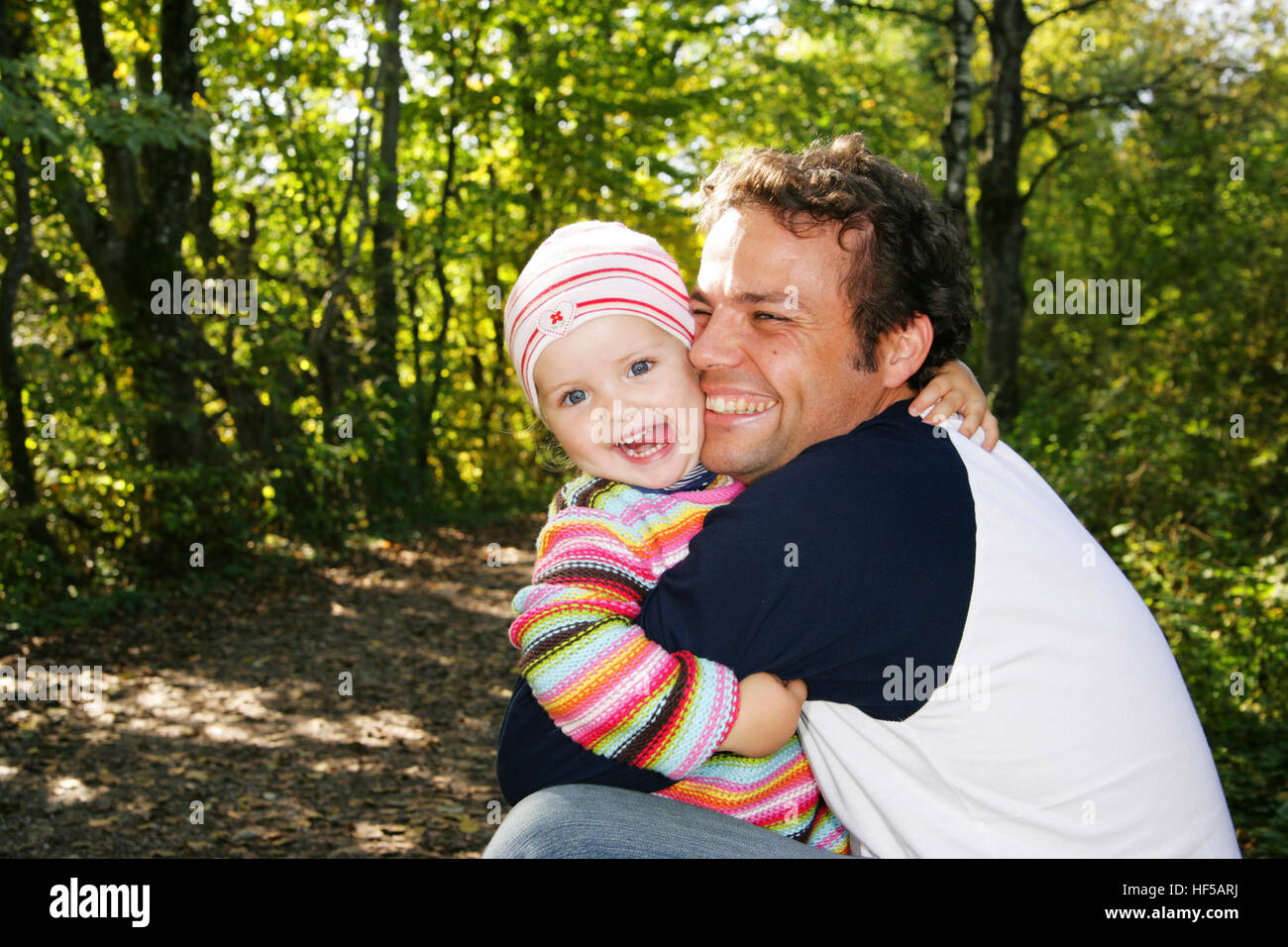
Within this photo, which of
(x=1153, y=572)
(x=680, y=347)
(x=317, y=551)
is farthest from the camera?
(x=317, y=551)

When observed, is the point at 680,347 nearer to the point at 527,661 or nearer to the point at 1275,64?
the point at 527,661

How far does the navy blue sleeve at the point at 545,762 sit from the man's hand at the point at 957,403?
91 cm

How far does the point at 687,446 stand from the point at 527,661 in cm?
64

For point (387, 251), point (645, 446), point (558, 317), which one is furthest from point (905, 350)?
point (387, 251)

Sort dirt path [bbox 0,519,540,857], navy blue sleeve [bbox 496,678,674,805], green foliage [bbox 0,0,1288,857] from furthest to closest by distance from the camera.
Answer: green foliage [bbox 0,0,1288,857]
dirt path [bbox 0,519,540,857]
navy blue sleeve [bbox 496,678,674,805]

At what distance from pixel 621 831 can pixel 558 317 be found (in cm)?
109

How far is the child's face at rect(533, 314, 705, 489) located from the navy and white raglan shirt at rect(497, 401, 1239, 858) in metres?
0.42

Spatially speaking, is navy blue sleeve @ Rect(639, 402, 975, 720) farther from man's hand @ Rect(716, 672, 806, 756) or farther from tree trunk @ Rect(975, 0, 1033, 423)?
tree trunk @ Rect(975, 0, 1033, 423)

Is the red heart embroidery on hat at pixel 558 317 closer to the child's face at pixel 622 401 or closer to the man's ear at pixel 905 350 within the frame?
the child's face at pixel 622 401

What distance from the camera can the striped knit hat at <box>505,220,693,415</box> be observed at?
2.36m

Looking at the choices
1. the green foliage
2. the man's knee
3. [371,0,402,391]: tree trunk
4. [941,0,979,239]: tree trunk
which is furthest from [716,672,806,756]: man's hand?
[371,0,402,391]: tree trunk

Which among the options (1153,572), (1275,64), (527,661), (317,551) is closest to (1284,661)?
(1153,572)
